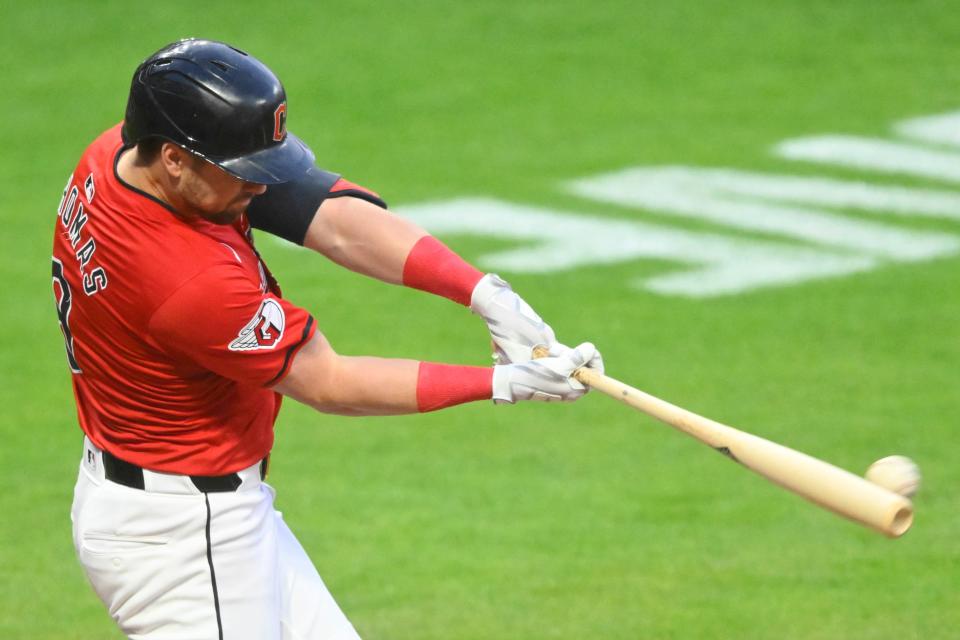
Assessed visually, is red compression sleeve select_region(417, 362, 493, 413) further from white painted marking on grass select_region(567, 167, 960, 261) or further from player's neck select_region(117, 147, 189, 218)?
white painted marking on grass select_region(567, 167, 960, 261)

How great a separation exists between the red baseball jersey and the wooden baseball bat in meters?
0.90

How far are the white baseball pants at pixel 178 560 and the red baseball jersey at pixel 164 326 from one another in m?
0.10

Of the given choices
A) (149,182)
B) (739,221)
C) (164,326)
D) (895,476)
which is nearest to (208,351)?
(164,326)

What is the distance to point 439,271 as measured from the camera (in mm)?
4980

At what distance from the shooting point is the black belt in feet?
15.3

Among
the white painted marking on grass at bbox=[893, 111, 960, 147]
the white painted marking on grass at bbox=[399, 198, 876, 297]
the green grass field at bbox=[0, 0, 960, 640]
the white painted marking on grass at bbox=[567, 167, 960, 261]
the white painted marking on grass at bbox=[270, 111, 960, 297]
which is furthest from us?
the white painted marking on grass at bbox=[893, 111, 960, 147]

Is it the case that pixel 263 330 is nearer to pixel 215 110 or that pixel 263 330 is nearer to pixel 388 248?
pixel 215 110

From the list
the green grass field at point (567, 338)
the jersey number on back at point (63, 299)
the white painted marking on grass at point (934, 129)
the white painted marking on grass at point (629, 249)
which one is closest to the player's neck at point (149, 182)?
the jersey number on back at point (63, 299)

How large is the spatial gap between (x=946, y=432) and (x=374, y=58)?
709 cm

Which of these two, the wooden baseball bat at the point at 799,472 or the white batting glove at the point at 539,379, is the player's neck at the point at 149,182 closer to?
the white batting glove at the point at 539,379

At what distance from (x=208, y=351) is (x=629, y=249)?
21.5ft

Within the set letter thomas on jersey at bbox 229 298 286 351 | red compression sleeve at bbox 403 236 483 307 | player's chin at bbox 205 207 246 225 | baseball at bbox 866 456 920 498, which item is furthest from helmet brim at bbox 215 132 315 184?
baseball at bbox 866 456 920 498

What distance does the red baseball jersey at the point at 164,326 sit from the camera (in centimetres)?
427

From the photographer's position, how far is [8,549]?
23.8ft
